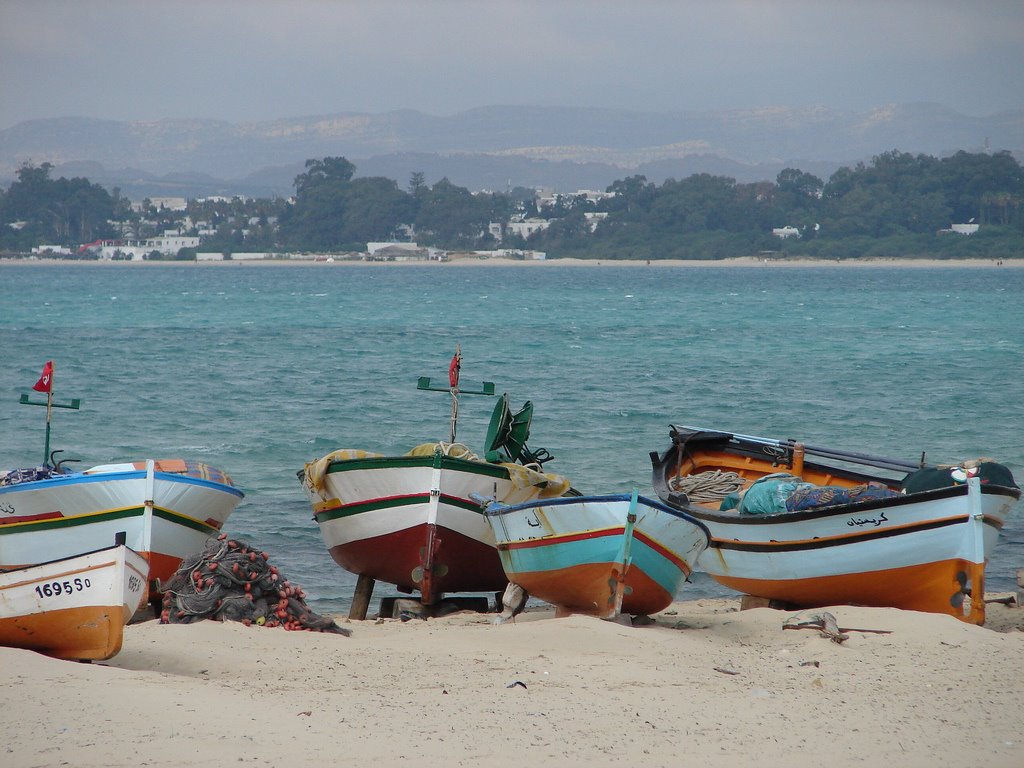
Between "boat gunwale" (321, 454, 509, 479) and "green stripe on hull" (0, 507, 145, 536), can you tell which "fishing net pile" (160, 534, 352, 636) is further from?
"boat gunwale" (321, 454, 509, 479)

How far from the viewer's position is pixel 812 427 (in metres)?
27.2

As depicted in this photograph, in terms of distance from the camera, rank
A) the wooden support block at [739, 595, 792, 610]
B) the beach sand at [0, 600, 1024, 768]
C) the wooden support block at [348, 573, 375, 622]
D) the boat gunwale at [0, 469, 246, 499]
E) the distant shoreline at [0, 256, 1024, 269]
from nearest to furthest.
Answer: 1. the beach sand at [0, 600, 1024, 768]
2. the boat gunwale at [0, 469, 246, 499]
3. the wooden support block at [739, 595, 792, 610]
4. the wooden support block at [348, 573, 375, 622]
5. the distant shoreline at [0, 256, 1024, 269]

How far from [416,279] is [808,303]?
56125 millimetres

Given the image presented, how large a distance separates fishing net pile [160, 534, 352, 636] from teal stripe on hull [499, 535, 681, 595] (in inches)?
67.8

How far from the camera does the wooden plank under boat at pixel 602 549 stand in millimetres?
10305

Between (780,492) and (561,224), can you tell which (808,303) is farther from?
(561,224)

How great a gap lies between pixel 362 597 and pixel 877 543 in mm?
4839

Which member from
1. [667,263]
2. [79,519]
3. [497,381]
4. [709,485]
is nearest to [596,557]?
[709,485]

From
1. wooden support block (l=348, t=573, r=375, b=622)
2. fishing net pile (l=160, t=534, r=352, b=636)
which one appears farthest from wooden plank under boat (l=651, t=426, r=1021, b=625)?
fishing net pile (l=160, t=534, r=352, b=636)

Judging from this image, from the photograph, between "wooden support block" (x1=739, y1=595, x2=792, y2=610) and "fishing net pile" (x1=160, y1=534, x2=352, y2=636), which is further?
"wooden support block" (x1=739, y1=595, x2=792, y2=610)

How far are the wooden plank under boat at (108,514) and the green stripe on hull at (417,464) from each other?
48.2 inches

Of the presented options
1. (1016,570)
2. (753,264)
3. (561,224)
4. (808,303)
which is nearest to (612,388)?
(1016,570)

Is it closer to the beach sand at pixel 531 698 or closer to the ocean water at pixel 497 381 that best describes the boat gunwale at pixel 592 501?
the beach sand at pixel 531 698

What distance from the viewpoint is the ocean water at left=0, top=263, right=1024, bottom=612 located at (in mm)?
22188
